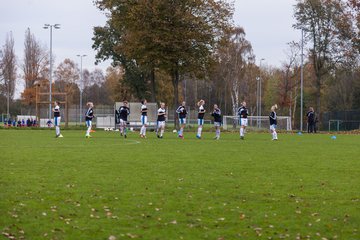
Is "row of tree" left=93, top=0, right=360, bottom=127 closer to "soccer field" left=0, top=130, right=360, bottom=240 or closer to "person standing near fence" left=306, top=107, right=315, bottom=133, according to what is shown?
"person standing near fence" left=306, top=107, right=315, bottom=133

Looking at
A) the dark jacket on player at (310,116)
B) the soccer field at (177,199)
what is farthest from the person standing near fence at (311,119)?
the soccer field at (177,199)

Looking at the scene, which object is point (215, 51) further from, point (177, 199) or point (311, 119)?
point (177, 199)

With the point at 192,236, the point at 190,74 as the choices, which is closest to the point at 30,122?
the point at 190,74

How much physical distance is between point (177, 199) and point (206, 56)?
43917 mm

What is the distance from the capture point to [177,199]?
11.2 m

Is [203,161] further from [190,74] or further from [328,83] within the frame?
[328,83]

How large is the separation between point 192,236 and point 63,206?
301 centimetres

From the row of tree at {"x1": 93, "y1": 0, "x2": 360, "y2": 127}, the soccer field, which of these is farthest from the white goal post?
the soccer field

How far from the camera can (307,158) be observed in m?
21.1

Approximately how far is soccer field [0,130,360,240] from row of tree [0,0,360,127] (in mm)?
34608

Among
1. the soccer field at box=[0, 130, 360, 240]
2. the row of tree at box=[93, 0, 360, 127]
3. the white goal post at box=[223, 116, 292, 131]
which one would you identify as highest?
the row of tree at box=[93, 0, 360, 127]

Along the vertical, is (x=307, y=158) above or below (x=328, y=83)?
below

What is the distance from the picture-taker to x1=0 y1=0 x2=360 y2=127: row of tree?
51.9 meters

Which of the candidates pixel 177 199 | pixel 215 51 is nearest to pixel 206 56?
pixel 215 51
